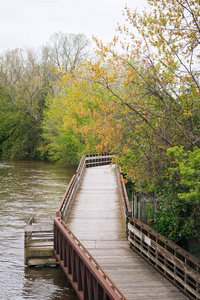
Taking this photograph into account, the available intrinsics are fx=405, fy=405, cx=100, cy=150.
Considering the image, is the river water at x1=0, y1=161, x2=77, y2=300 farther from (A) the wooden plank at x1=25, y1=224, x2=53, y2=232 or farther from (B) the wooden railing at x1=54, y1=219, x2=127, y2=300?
(A) the wooden plank at x1=25, y1=224, x2=53, y2=232

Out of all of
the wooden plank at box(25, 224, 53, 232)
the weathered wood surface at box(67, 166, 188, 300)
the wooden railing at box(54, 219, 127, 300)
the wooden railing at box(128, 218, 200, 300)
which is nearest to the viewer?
the wooden railing at box(54, 219, 127, 300)

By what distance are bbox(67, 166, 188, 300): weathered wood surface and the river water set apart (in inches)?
70.0

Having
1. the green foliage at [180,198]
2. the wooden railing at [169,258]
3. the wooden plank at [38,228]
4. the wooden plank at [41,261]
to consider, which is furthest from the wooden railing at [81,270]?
the green foliage at [180,198]

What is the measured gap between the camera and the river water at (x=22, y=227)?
13664 millimetres

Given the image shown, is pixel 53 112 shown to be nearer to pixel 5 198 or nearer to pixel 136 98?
pixel 5 198

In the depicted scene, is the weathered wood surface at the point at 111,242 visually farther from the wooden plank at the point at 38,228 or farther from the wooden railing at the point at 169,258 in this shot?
the wooden plank at the point at 38,228

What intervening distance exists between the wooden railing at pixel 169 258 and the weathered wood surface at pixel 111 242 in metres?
0.23

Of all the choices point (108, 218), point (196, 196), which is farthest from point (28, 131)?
point (196, 196)

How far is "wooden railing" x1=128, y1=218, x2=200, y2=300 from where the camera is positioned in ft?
32.4

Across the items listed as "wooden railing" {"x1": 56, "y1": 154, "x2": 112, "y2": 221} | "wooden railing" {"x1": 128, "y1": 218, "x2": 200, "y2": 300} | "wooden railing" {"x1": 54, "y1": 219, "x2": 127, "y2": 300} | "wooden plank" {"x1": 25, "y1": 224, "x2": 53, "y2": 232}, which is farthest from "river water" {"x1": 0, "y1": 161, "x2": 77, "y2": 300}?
"wooden railing" {"x1": 128, "y1": 218, "x2": 200, "y2": 300}

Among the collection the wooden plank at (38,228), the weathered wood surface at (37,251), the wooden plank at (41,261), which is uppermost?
the wooden plank at (38,228)

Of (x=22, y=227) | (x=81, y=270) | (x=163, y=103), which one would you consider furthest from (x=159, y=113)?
(x=22, y=227)

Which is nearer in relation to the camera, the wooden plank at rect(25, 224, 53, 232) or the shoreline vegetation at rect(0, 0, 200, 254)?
the shoreline vegetation at rect(0, 0, 200, 254)

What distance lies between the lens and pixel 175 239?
47.9 feet
